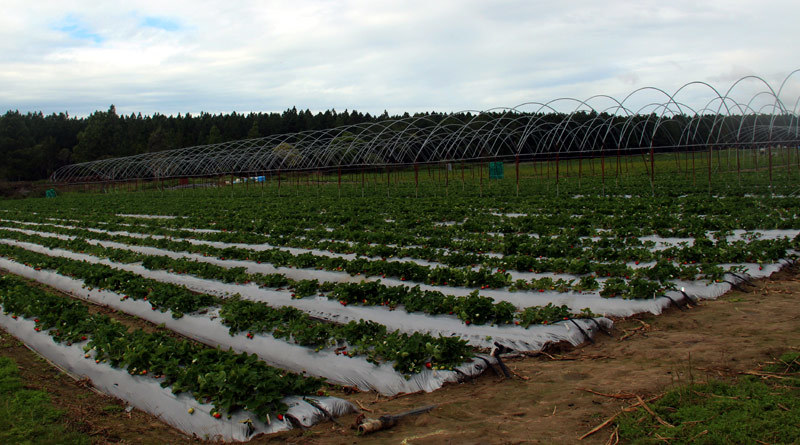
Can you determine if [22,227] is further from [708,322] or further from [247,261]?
[708,322]

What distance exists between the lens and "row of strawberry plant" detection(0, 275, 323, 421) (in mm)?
4777

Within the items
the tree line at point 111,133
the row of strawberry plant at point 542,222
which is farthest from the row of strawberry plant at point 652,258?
the tree line at point 111,133

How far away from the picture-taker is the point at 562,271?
899 centimetres

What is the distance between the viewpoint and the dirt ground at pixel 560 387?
14.3ft

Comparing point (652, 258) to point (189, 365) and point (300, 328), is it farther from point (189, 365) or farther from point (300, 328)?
point (189, 365)

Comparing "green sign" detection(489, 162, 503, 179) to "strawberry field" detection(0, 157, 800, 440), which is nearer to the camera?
"strawberry field" detection(0, 157, 800, 440)

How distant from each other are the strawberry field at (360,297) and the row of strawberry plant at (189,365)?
0.06ft

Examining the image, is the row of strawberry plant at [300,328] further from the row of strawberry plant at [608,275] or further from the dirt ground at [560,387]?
the row of strawberry plant at [608,275]

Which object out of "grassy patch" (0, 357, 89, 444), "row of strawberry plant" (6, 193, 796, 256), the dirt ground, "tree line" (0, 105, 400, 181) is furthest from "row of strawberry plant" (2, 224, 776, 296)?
"tree line" (0, 105, 400, 181)

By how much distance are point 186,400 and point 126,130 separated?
99.9 meters

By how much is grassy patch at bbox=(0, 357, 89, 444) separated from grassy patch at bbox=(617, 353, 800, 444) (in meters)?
4.73

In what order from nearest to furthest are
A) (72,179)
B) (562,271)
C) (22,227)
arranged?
(562,271) → (22,227) → (72,179)

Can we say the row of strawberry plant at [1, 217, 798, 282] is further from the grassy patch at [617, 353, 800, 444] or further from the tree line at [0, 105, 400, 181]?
the tree line at [0, 105, 400, 181]

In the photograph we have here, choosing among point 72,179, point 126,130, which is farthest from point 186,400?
point 126,130
